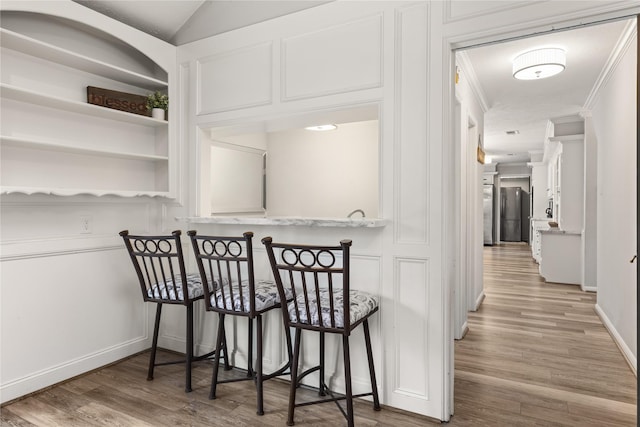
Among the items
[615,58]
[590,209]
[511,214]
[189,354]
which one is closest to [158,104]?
[189,354]

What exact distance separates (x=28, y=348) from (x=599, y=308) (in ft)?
17.1

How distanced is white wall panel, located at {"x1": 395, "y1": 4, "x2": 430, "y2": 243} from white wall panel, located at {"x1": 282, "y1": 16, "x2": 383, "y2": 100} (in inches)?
6.3

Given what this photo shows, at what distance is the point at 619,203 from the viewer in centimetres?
330

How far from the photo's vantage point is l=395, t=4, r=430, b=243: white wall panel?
2.20m

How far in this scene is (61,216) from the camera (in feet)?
8.58

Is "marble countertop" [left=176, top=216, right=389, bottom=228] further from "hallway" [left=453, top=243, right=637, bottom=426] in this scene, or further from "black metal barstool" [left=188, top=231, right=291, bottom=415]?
"hallway" [left=453, top=243, right=637, bottom=426]

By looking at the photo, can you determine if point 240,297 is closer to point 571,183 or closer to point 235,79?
point 235,79

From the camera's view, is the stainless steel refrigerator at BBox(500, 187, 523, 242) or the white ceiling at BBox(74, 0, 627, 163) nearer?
the white ceiling at BBox(74, 0, 627, 163)

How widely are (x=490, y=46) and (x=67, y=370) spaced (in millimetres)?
3911

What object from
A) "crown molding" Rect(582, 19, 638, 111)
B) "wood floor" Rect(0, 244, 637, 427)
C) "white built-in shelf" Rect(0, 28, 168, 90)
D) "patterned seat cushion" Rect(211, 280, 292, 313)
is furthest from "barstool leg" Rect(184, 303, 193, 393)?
"crown molding" Rect(582, 19, 638, 111)

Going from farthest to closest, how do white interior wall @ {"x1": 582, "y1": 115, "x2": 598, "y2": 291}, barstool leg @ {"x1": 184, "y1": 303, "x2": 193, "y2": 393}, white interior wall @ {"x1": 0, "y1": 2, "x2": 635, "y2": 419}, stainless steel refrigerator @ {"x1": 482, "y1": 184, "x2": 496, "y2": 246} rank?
→ stainless steel refrigerator @ {"x1": 482, "y1": 184, "x2": 496, "y2": 246}
white interior wall @ {"x1": 582, "y1": 115, "x2": 598, "y2": 291}
barstool leg @ {"x1": 184, "y1": 303, "x2": 193, "y2": 393}
white interior wall @ {"x1": 0, "y1": 2, "x2": 635, "y2": 419}

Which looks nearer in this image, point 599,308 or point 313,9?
point 313,9

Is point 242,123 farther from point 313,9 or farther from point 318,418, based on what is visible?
point 318,418

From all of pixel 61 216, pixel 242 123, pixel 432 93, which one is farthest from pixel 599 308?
pixel 61 216
